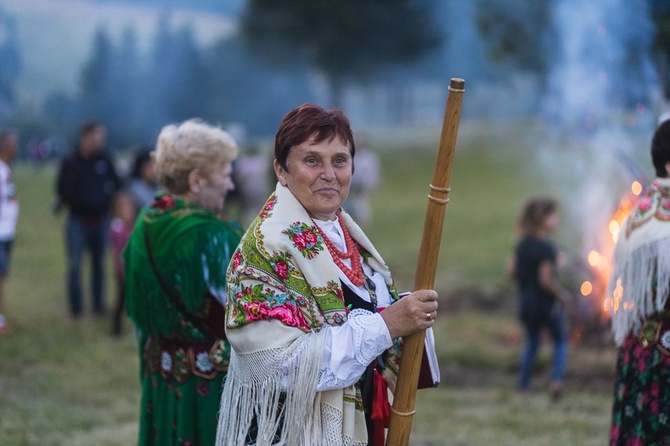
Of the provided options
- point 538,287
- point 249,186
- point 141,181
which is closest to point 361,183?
point 249,186

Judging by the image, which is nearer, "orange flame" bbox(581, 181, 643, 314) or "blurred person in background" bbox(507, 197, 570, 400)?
"orange flame" bbox(581, 181, 643, 314)

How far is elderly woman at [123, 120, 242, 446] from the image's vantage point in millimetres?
4070

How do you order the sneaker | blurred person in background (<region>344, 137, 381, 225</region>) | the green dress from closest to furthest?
the green dress, the sneaker, blurred person in background (<region>344, 137, 381, 225</region>)

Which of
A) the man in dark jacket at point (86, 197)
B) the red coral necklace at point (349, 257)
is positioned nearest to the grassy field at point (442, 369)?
the man in dark jacket at point (86, 197)

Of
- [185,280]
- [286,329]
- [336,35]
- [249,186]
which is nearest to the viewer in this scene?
[286,329]

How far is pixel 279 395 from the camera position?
3.00 m

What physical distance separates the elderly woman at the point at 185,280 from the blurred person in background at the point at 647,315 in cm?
195

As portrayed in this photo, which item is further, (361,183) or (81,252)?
(361,183)

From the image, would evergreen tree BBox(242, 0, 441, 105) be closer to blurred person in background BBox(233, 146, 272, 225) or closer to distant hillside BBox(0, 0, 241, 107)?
distant hillside BBox(0, 0, 241, 107)

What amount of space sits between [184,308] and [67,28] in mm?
19162

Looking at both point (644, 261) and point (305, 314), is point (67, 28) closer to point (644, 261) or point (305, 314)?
point (644, 261)

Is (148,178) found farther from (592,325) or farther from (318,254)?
(318,254)

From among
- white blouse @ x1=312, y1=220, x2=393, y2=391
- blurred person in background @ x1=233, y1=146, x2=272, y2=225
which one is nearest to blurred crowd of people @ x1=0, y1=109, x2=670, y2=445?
white blouse @ x1=312, y1=220, x2=393, y2=391

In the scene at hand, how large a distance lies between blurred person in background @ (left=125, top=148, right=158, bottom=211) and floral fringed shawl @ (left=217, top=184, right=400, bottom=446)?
6.84 m
